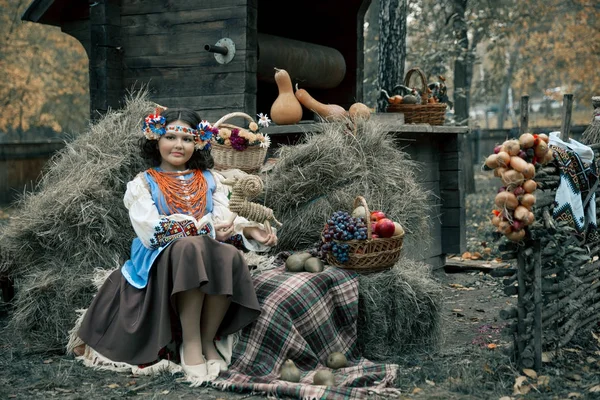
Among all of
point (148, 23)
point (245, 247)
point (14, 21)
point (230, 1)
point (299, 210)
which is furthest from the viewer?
point (14, 21)

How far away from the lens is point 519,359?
4.30 metres

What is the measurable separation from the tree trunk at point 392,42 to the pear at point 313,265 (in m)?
3.96

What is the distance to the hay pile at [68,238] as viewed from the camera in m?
5.00

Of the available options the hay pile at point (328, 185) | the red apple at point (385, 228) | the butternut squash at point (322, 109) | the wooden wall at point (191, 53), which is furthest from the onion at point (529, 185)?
the wooden wall at point (191, 53)

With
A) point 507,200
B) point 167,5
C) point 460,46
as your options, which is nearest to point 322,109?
point 167,5

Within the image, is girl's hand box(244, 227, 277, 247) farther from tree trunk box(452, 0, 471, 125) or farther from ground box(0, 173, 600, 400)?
tree trunk box(452, 0, 471, 125)

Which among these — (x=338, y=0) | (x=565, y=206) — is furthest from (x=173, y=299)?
(x=338, y=0)

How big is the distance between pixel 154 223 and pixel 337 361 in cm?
138

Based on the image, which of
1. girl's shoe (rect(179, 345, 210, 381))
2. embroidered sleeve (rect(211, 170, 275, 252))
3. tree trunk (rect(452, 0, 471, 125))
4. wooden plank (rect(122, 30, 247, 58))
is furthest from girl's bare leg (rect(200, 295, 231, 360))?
tree trunk (rect(452, 0, 471, 125))

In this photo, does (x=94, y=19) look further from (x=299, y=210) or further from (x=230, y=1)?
(x=299, y=210)

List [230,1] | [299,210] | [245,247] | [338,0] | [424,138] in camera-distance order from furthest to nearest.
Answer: [338,0], [424,138], [230,1], [299,210], [245,247]

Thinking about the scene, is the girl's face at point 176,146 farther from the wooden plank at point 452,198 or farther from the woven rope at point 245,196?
the wooden plank at point 452,198

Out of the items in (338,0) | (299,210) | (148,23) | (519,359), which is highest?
(338,0)

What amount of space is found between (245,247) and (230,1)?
2.30 m
